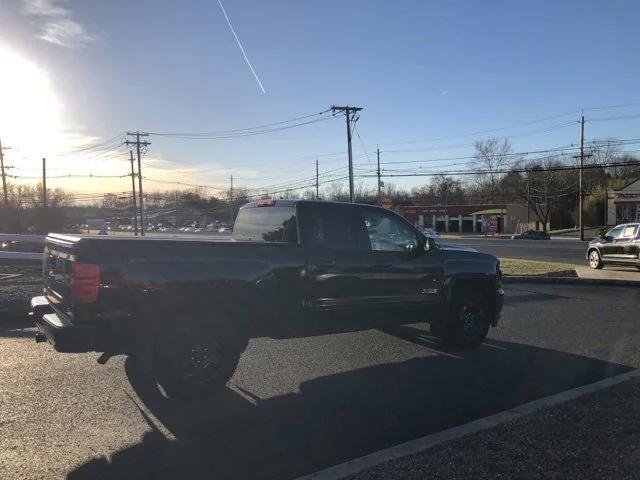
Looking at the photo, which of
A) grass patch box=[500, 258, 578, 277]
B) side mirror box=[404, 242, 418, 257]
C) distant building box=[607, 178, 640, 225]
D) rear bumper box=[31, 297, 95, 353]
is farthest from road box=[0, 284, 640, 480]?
distant building box=[607, 178, 640, 225]

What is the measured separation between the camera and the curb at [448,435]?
3.73m

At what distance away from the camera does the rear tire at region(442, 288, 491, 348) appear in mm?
7500

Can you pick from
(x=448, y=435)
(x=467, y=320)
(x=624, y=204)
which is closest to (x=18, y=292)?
(x=467, y=320)

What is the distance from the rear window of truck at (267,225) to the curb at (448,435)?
2689 millimetres

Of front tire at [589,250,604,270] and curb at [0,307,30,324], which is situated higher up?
curb at [0,307,30,324]

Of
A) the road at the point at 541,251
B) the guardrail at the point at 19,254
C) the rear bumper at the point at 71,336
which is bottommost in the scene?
the road at the point at 541,251

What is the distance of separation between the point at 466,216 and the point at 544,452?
3774 inches

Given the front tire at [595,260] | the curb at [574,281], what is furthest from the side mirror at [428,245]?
the front tire at [595,260]

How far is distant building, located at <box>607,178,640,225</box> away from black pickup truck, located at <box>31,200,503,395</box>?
75601 millimetres

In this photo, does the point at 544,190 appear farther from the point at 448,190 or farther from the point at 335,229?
the point at 335,229

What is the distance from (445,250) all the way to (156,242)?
3.90 meters

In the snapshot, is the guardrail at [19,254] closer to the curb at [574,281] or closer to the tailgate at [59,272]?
the tailgate at [59,272]

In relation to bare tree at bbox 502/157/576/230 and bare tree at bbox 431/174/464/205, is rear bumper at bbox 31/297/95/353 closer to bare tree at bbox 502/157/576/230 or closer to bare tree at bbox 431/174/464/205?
bare tree at bbox 502/157/576/230

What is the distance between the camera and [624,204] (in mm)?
74500
